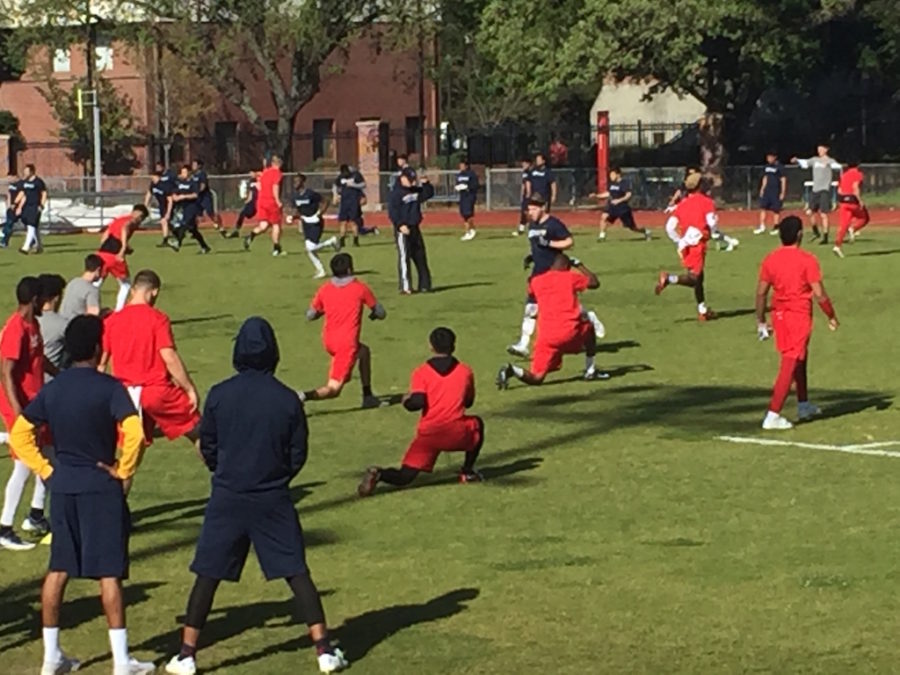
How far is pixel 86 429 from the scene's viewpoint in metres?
8.78

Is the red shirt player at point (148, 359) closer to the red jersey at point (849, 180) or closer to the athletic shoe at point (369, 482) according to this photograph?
the athletic shoe at point (369, 482)

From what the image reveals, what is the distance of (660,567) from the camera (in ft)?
36.8

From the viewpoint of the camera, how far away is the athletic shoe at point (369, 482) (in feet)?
44.3

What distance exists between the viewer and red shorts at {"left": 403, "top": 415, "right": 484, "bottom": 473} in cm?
1360

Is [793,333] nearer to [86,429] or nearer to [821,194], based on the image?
[86,429]

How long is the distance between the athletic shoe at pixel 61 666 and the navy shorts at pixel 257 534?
2.59 ft

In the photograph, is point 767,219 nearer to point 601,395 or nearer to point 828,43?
point 828,43

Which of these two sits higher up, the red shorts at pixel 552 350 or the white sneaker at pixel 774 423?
the red shorts at pixel 552 350

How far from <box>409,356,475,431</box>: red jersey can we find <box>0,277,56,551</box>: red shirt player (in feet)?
8.80

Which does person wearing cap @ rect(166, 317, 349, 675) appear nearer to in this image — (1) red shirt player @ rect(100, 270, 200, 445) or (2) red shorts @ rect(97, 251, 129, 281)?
(1) red shirt player @ rect(100, 270, 200, 445)

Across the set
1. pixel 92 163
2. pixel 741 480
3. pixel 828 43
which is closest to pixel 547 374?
pixel 741 480

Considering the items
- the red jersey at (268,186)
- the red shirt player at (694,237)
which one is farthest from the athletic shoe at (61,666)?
the red jersey at (268,186)

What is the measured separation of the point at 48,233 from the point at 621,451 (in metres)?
35.2

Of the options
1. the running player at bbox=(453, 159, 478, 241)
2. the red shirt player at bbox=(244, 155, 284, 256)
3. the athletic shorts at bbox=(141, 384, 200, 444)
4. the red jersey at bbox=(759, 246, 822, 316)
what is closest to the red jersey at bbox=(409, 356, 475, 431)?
the athletic shorts at bbox=(141, 384, 200, 444)
